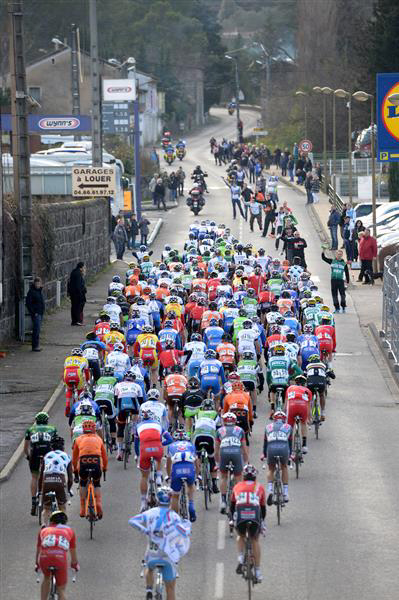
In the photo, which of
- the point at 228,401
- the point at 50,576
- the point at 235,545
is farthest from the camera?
the point at 228,401

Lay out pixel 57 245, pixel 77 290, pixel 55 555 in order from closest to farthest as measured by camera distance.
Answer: pixel 55 555 → pixel 77 290 → pixel 57 245

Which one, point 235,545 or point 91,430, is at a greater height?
point 91,430

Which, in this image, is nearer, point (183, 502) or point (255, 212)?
point (183, 502)

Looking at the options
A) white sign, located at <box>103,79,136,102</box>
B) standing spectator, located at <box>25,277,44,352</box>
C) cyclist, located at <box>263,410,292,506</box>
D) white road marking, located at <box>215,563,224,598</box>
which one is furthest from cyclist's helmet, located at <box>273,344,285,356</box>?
white sign, located at <box>103,79,136,102</box>

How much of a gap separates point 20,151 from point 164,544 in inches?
747

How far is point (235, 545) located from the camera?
57.5 feet

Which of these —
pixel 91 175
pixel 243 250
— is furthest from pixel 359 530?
pixel 91 175

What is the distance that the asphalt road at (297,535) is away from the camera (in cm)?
1590

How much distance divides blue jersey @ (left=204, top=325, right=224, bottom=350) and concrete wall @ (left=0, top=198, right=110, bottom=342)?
297 inches

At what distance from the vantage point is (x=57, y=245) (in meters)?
39.7

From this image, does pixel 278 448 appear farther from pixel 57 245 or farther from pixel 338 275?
pixel 57 245

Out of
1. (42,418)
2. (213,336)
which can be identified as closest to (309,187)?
(213,336)

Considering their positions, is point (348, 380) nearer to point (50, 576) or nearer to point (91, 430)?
point (91, 430)

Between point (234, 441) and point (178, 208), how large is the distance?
49.9m
